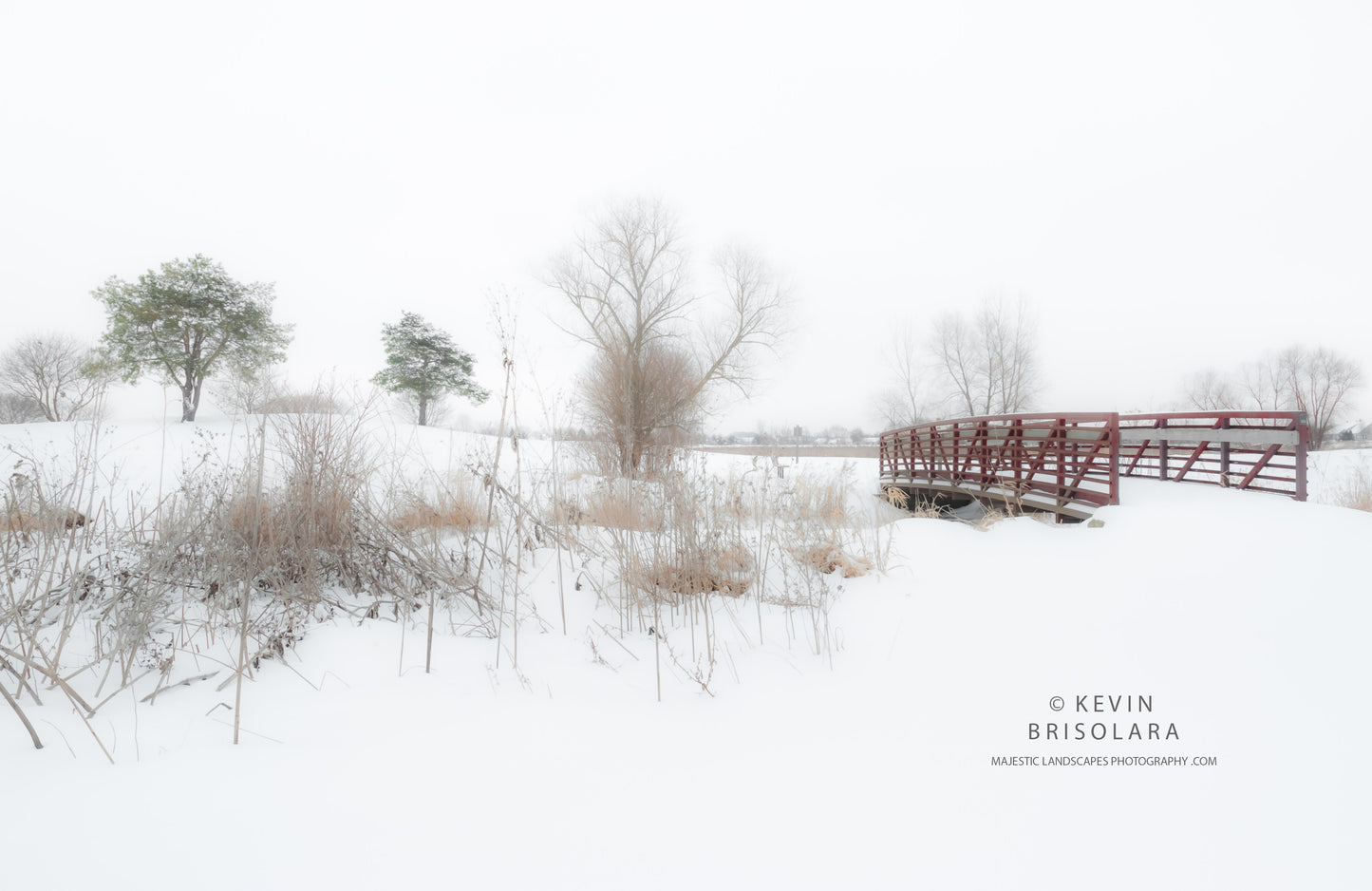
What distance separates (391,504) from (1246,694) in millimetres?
5665

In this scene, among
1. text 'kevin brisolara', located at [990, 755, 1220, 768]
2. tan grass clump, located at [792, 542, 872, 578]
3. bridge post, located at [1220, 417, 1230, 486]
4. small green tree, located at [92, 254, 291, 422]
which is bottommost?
text 'kevin brisolara', located at [990, 755, 1220, 768]

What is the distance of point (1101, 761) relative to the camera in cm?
208

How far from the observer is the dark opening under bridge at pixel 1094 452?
557 cm

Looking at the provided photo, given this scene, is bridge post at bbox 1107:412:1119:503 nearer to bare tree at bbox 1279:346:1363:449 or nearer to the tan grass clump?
the tan grass clump

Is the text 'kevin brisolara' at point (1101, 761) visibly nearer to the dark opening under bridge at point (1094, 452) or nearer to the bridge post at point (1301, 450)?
the dark opening under bridge at point (1094, 452)

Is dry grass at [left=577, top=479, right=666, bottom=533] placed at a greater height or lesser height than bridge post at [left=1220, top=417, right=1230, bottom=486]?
lesser

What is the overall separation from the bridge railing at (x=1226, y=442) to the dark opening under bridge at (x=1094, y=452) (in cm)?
1

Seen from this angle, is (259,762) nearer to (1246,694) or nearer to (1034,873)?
(1034,873)

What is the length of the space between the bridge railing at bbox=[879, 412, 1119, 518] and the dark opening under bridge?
0.05 feet

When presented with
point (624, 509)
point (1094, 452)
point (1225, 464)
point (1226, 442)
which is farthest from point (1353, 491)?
point (624, 509)

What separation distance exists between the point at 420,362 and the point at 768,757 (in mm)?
27307

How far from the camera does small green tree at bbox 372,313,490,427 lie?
24.2m

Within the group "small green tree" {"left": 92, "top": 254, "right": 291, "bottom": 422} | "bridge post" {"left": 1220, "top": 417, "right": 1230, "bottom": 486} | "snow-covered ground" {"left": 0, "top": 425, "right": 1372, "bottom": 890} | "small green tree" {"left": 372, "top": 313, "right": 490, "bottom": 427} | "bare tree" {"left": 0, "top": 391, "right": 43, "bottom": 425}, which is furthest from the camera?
"small green tree" {"left": 372, "top": 313, "right": 490, "bottom": 427}

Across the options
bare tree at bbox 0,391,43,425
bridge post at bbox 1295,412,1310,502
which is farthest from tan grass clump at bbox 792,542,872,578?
bare tree at bbox 0,391,43,425
